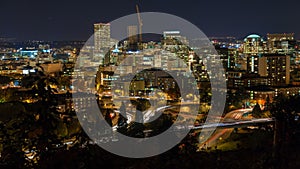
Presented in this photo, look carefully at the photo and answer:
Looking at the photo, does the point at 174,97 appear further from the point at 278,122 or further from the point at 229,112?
the point at 278,122

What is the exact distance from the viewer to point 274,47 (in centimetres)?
1834

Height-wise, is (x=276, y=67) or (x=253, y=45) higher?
(x=253, y=45)

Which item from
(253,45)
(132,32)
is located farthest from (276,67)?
(132,32)

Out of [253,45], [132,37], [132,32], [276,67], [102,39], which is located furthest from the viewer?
[102,39]

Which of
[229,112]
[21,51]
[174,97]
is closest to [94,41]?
[21,51]

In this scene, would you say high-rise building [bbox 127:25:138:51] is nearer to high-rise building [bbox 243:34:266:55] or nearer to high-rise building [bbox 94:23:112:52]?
high-rise building [bbox 94:23:112:52]

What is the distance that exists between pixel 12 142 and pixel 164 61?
38.6 ft

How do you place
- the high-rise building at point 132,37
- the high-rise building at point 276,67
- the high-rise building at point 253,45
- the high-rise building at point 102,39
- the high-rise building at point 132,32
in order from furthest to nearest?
the high-rise building at point 102,39 → the high-rise building at point 253,45 → the high-rise building at point 132,37 → the high-rise building at point 132,32 → the high-rise building at point 276,67

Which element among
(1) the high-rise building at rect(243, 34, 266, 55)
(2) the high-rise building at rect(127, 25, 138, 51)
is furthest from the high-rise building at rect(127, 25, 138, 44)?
(1) the high-rise building at rect(243, 34, 266, 55)

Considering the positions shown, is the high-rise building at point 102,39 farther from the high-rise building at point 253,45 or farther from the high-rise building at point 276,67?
the high-rise building at point 276,67

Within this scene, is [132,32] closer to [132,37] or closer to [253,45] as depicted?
[132,37]

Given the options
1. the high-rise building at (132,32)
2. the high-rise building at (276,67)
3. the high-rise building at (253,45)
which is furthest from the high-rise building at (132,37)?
the high-rise building at (276,67)

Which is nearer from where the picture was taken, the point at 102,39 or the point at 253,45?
the point at 253,45

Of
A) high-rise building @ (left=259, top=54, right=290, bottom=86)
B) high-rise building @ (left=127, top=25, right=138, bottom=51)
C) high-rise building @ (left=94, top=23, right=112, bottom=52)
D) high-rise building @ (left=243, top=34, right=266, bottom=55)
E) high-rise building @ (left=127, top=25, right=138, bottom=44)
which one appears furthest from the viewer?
high-rise building @ (left=94, top=23, right=112, bottom=52)
